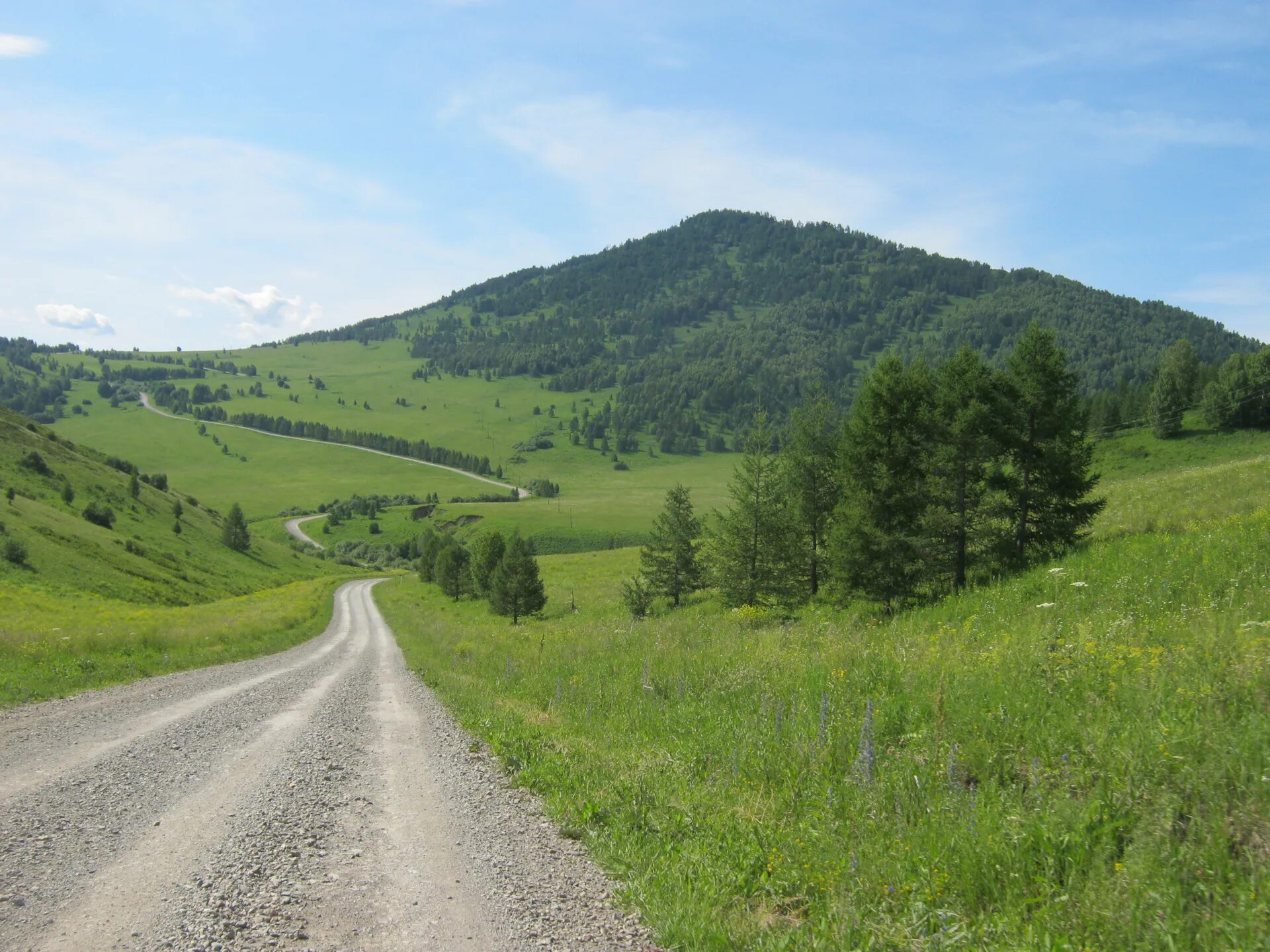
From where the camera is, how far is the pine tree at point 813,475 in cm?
3120

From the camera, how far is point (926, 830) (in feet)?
16.9

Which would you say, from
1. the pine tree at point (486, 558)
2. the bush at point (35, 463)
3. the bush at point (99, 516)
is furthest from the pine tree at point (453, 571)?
the bush at point (35, 463)

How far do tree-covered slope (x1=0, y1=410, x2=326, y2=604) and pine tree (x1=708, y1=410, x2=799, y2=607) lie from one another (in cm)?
4274

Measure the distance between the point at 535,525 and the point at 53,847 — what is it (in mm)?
154669

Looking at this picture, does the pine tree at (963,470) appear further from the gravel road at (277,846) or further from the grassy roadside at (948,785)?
the gravel road at (277,846)

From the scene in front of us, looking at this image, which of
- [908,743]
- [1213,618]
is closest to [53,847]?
[908,743]

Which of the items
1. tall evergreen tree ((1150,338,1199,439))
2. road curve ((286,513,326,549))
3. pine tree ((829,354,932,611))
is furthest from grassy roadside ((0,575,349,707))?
road curve ((286,513,326,549))

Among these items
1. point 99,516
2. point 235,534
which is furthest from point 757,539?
point 235,534

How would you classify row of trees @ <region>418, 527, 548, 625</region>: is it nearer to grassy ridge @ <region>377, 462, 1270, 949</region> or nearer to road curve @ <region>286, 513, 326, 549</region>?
grassy ridge @ <region>377, 462, 1270, 949</region>

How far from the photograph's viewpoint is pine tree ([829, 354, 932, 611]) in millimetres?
22859

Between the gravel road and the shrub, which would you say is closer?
the gravel road

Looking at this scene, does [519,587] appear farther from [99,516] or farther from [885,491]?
[99,516]

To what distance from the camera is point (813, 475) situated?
1246 inches

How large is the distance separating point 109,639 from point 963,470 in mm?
30718
